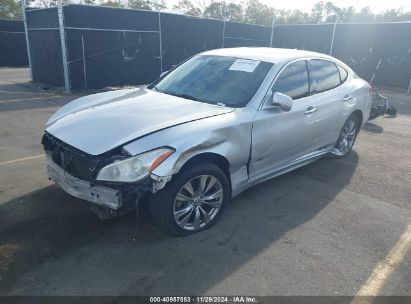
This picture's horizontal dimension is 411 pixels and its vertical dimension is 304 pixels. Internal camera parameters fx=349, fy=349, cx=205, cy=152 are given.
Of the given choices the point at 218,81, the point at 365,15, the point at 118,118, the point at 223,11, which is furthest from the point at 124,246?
the point at 365,15

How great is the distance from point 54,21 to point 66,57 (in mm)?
1366

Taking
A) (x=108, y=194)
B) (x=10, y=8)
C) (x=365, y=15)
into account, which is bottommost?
(x=108, y=194)

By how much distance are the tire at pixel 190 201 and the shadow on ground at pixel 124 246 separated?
0.13 m

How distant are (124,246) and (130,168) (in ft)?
2.61

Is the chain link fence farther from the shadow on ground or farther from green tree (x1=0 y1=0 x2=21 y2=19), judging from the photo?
green tree (x1=0 y1=0 x2=21 y2=19)

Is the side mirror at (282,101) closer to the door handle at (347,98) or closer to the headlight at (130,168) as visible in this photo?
the headlight at (130,168)

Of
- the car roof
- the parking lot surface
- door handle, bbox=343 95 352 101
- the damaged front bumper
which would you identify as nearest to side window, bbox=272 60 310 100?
the car roof

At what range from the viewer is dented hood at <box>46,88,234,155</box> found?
10.0ft

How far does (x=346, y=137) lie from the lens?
18.4 ft

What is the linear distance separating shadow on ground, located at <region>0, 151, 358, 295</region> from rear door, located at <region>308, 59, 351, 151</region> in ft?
3.10

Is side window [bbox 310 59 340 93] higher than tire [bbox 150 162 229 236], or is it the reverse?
side window [bbox 310 59 340 93]

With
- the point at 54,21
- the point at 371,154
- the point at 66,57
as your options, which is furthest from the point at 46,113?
the point at 371,154

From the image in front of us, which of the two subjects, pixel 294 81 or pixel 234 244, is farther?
pixel 294 81

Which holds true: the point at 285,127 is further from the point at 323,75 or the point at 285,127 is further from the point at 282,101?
the point at 323,75
